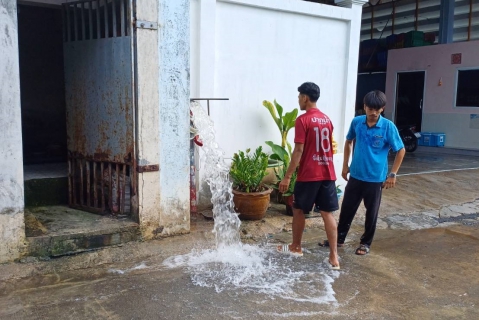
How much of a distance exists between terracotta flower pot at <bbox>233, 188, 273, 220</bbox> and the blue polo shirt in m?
1.25

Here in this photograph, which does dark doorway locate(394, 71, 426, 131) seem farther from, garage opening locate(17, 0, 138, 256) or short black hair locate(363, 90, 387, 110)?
garage opening locate(17, 0, 138, 256)

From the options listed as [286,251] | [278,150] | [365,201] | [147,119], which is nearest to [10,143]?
[147,119]

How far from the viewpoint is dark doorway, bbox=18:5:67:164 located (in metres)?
6.08

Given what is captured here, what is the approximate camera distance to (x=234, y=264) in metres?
4.28

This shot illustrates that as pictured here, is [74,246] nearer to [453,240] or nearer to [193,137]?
[193,137]

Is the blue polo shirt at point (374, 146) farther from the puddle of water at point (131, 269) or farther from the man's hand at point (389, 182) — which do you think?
the puddle of water at point (131, 269)

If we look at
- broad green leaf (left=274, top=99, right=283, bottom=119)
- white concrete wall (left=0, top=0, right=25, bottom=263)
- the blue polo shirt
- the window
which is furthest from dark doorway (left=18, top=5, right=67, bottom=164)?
the window

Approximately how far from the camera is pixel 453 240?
533 cm

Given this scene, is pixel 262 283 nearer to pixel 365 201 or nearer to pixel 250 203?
pixel 365 201

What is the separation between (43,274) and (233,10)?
382 centimetres

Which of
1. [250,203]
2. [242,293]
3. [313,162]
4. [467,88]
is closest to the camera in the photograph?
[242,293]

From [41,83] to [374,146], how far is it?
Result: 4.52 metres

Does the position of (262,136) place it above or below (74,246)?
above

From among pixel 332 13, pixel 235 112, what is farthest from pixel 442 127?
pixel 235 112
